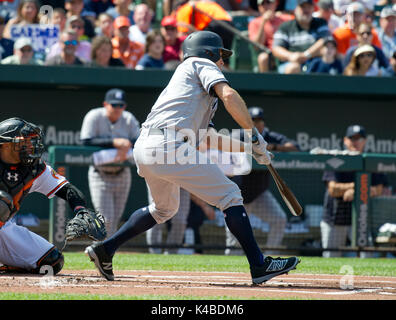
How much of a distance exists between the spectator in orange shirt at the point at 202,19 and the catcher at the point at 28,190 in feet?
17.7

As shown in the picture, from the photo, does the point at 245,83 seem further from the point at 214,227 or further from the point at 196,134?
the point at 196,134

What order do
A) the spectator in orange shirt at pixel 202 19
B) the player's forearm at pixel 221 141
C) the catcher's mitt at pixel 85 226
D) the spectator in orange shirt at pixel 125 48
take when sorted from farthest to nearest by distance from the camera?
the spectator in orange shirt at pixel 202 19 → the spectator in orange shirt at pixel 125 48 → the player's forearm at pixel 221 141 → the catcher's mitt at pixel 85 226

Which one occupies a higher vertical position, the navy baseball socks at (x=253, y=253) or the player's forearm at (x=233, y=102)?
the player's forearm at (x=233, y=102)

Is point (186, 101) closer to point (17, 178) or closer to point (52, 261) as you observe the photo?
point (17, 178)

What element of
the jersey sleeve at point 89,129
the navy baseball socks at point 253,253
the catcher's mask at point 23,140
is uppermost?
the jersey sleeve at point 89,129

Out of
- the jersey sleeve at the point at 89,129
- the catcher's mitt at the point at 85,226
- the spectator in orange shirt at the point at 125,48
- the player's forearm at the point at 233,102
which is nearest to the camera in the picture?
the player's forearm at the point at 233,102

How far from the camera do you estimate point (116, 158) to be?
8.49 m

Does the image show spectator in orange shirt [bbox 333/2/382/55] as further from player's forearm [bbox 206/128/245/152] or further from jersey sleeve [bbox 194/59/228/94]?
jersey sleeve [bbox 194/59/228/94]

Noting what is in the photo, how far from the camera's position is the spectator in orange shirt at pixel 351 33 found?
36.0 ft

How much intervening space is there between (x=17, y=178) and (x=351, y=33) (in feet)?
23.5

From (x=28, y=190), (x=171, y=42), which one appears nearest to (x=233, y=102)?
(x=28, y=190)

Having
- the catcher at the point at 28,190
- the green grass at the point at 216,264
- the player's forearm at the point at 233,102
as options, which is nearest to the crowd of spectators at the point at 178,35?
the green grass at the point at 216,264

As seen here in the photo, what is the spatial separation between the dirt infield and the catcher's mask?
0.86m

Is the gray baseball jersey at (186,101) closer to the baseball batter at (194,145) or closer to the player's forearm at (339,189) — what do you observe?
the baseball batter at (194,145)
